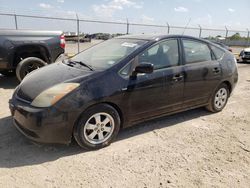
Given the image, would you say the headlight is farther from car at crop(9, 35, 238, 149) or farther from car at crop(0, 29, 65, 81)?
car at crop(0, 29, 65, 81)

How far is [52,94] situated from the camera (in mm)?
3105

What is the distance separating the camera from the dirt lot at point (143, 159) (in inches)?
110

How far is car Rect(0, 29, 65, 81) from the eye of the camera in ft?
20.1

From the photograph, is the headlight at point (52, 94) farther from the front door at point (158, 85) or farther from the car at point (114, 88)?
the front door at point (158, 85)

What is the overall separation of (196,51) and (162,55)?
2.86 ft

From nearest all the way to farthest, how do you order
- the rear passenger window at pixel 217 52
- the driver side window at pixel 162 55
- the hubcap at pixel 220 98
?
the driver side window at pixel 162 55
the rear passenger window at pixel 217 52
the hubcap at pixel 220 98

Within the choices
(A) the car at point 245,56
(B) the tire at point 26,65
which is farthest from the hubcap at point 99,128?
(A) the car at point 245,56

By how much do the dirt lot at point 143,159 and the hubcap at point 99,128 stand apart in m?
0.18

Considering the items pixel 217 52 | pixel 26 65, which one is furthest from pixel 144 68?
pixel 26 65

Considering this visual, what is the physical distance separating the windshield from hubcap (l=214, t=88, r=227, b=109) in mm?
2051

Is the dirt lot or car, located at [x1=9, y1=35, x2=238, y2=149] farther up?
car, located at [x1=9, y1=35, x2=238, y2=149]

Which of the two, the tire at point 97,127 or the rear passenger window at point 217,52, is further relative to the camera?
the rear passenger window at point 217,52

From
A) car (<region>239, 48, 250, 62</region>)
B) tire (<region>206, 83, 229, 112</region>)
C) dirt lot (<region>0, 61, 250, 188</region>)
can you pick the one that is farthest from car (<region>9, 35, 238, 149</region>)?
car (<region>239, 48, 250, 62</region>)

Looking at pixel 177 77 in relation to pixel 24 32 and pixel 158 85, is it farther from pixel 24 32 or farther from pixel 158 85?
pixel 24 32
